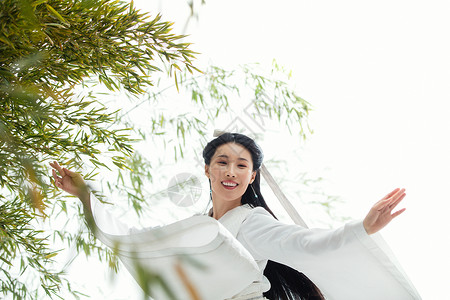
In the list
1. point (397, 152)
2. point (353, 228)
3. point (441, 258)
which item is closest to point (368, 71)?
point (397, 152)

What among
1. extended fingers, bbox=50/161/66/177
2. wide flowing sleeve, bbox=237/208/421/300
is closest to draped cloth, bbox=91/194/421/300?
wide flowing sleeve, bbox=237/208/421/300

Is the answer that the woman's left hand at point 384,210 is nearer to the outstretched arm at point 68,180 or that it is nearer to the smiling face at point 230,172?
the smiling face at point 230,172

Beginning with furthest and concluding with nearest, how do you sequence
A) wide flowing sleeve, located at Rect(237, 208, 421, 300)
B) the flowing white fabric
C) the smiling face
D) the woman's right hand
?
1. the smiling face
2. the woman's right hand
3. wide flowing sleeve, located at Rect(237, 208, 421, 300)
4. the flowing white fabric

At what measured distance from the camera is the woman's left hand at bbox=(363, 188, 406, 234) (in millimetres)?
898

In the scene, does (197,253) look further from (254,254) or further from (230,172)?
(230,172)

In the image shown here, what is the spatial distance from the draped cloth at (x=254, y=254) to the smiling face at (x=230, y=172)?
190mm

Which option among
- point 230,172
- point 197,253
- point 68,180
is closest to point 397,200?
point 197,253

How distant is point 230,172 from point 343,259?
49 centimetres

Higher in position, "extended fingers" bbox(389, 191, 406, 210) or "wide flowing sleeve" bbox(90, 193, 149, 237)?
"wide flowing sleeve" bbox(90, 193, 149, 237)

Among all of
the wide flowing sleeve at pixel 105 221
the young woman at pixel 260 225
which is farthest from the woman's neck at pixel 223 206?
the wide flowing sleeve at pixel 105 221

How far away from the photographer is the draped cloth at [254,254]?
886mm

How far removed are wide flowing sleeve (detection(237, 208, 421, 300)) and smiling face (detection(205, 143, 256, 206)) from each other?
0.23 meters

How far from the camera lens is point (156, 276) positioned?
15.5 inches

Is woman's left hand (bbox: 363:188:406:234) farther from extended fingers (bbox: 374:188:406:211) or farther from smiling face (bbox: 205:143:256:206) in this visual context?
smiling face (bbox: 205:143:256:206)
